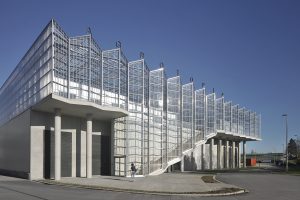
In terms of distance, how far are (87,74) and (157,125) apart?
1375cm

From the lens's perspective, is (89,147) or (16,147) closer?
(89,147)

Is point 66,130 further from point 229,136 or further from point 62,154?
point 229,136

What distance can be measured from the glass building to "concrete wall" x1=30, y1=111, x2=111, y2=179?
88mm

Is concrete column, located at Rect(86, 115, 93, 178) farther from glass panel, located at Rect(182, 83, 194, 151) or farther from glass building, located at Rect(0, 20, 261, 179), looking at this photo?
glass panel, located at Rect(182, 83, 194, 151)

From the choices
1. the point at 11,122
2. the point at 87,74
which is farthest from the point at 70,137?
the point at 11,122

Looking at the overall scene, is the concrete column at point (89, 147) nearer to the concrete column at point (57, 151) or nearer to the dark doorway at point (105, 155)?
the concrete column at point (57, 151)

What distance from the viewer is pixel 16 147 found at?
132ft

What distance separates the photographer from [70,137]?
126 ft

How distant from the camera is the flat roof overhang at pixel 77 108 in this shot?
31.9 metres

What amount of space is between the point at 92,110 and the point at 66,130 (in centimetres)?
376

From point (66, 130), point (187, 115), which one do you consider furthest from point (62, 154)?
point (187, 115)

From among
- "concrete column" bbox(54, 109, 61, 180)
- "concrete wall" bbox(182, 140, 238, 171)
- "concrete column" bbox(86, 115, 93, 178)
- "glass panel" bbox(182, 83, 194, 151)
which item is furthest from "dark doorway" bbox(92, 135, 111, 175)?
"concrete wall" bbox(182, 140, 238, 171)

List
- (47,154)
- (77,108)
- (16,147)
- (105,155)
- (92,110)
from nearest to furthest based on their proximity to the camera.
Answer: (77,108)
(47,154)
(92,110)
(16,147)
(105,155)

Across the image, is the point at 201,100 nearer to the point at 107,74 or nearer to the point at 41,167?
the point at 107,74
